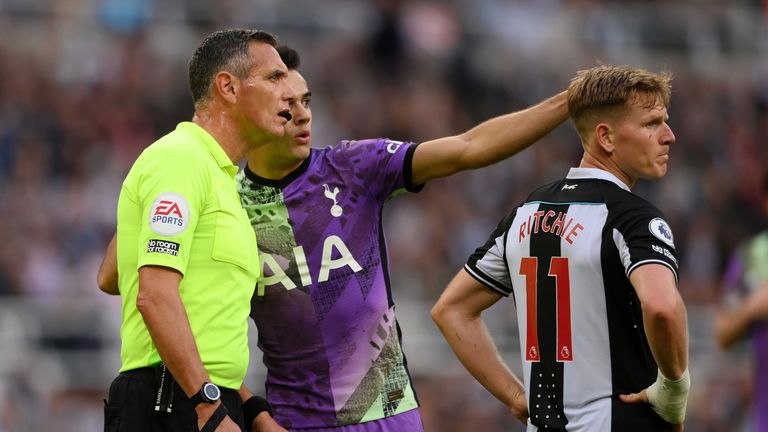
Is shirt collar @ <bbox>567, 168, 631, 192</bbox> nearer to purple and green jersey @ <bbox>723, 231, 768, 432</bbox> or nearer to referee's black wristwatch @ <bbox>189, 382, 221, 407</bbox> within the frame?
referee's black wristwatch @ <bbox>189, 382, 221, 407</bbox>

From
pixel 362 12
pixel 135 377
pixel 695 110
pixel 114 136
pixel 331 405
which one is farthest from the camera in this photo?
pixel 695 110

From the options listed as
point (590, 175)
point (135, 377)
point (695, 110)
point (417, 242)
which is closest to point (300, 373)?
point (135, 377)

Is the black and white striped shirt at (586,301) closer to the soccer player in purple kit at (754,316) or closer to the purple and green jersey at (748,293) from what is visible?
the soccer player in purple kit at (754,316)

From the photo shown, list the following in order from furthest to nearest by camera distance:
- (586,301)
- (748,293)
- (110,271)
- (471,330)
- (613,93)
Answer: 1. (748,293)
2. (471,330)
3. (110,271)
4. (613,93)
5. (586,301)

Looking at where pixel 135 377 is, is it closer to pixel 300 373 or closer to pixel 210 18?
pixel 300 373

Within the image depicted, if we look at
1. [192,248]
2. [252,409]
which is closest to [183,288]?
[192,248]

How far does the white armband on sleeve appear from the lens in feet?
16.5

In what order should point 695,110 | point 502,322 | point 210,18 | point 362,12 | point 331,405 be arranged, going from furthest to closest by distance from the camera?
point 695,110
point 362,12
point 210,18
point 502,322
point 331,405

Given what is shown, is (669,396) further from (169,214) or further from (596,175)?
(169,214)

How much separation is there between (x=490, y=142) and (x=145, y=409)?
6.48 ft

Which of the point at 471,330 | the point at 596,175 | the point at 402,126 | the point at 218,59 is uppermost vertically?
the point at 402,126

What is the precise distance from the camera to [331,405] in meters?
6.32

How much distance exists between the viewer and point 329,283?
636 cm

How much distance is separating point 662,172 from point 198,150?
182cm
